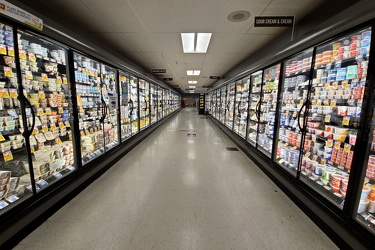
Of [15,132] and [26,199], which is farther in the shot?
[15,132]

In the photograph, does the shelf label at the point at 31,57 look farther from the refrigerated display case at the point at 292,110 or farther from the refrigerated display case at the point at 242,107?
the refrigerated display case at the point at 242,107

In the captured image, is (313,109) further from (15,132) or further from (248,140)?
(15,132)

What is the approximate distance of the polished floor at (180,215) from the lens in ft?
5.24

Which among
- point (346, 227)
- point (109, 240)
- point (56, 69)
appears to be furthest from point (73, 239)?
point (346, 227)

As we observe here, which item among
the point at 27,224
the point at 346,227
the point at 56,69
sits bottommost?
the point at 27,224

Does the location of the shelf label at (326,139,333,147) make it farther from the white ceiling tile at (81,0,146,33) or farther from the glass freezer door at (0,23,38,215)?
the glass freezer door at (0,23,38,215)

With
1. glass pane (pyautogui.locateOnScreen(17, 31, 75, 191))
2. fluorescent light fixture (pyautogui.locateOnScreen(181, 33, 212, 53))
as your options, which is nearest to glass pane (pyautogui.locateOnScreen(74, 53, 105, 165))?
glass pane (pyautogui.locateOnScreen(17, 31, 75, 191))

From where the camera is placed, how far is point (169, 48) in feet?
13.1

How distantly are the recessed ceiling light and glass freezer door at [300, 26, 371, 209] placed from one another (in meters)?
1.12

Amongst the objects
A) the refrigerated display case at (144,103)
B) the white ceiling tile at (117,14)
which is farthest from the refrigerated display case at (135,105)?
the white ceiling tile at (117,14)

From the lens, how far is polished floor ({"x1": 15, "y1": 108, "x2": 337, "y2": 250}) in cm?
160

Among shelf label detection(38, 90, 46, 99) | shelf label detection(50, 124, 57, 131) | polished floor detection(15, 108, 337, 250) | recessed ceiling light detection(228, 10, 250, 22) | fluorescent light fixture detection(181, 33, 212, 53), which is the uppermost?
fluorescent light fixture detection(181, 33, 212, 53)

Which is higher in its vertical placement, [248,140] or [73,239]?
[248,140]

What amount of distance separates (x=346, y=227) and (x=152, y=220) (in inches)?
79.5
